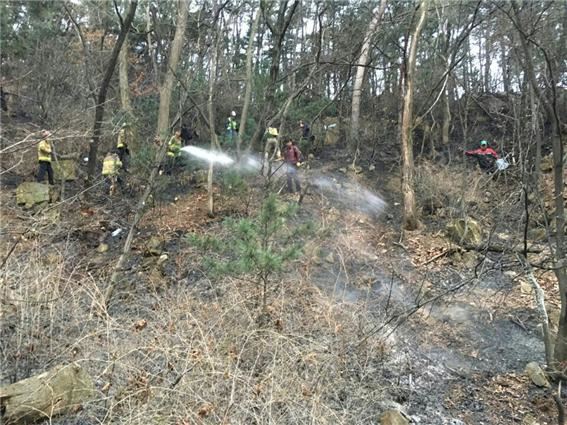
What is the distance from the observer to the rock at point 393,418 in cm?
480

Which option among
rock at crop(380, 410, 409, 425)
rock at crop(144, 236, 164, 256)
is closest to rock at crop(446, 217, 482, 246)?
rock at crop(380, 410, 409, 425)

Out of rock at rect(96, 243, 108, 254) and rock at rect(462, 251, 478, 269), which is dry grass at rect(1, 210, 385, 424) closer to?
rock at rect(96, 243, 108, 254)

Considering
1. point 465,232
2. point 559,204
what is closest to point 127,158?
point 465,232

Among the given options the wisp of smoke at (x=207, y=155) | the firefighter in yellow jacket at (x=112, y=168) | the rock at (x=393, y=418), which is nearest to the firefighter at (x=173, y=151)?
the wisp of smoke at (x=207, y=155)

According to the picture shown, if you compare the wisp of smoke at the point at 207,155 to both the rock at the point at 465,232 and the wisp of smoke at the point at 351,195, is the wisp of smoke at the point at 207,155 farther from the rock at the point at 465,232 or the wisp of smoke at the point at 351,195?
the rock at the point at 465,232

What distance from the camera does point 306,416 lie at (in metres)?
3.87

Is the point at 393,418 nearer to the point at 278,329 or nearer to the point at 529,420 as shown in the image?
the point at 278,329

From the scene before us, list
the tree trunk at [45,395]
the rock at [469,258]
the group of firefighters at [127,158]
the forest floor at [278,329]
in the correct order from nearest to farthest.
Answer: the tree trunk at [45,395] < the forest floor at [278,329] < the rock at [469,258] < the group of firefighters at [127,158]

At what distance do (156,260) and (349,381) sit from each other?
19.0ft

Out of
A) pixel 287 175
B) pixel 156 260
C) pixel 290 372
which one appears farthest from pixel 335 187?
pixel 290 372

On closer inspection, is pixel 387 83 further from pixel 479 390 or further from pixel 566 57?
pixel 479 390

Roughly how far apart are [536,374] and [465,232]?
5.01m

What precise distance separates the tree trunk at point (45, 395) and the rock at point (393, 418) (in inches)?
117

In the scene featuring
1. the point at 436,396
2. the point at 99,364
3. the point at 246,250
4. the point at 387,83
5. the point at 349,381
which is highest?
the point at 387,83
